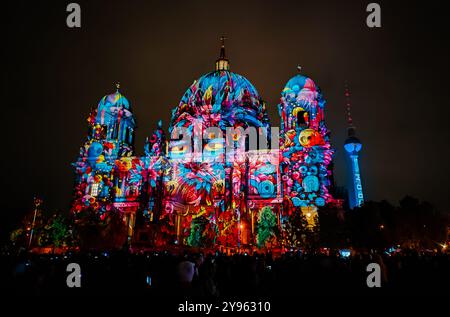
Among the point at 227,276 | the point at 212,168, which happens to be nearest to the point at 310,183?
the point at 212,168

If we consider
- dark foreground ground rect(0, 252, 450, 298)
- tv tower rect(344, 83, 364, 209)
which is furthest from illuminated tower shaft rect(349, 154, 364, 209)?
dark foreground ground rect(0, 252, 450, 298)

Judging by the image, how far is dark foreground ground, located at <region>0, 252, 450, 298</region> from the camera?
10060mm

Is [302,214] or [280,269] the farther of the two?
[302,214]

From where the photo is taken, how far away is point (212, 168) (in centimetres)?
6034

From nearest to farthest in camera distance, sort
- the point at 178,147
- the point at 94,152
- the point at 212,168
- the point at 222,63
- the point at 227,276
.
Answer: the point at 227,276 < the point at 212,168 < the point at 94,152 < the point at 178,147 < the point at 222,63

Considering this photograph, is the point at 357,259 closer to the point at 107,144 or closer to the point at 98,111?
the point at 107,144

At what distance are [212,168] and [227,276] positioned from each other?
1845 inches

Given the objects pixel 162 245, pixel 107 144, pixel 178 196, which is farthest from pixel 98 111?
pixel 162 245

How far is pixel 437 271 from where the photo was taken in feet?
58.7

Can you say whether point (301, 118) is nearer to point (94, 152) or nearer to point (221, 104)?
point (221, 104)

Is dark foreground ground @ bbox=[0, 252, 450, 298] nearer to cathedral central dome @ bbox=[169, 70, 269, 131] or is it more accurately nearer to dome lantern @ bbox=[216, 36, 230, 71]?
cathedral central dome @ bbox=[169, 70, 269, 131]

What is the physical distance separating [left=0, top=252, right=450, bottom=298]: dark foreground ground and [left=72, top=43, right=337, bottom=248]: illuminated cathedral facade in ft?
103
